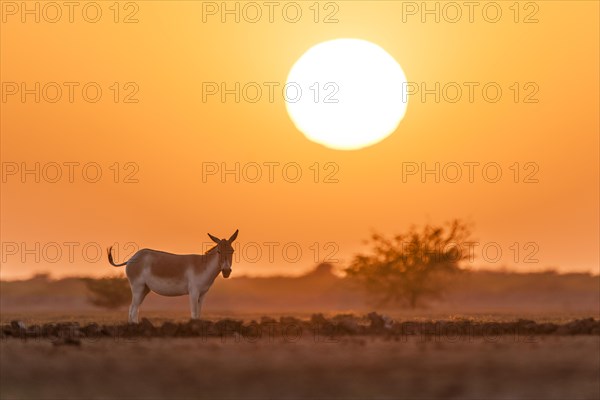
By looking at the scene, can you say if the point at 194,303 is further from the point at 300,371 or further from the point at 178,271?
the point at 300,371

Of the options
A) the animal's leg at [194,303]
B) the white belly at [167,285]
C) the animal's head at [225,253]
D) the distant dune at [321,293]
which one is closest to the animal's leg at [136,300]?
the white belly at [167,285]

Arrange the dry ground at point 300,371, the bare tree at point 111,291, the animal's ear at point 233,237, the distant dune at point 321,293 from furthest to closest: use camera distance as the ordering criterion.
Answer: the distant dune at point 321,293 → the bare tree at point 111,291 → the animal's ear at point 233,237 → the dry ground at point 300,371

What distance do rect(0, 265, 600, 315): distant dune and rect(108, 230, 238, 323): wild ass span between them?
48.1 meters

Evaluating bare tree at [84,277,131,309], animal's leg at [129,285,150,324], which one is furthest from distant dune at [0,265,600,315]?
animal's leg at [129,285,150,324]

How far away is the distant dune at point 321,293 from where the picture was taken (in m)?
92.4

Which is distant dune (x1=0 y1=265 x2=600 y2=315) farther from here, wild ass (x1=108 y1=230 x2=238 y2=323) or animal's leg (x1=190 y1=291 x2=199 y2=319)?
animal's leg (x1=190 y1=291 x2=199 y2=319)

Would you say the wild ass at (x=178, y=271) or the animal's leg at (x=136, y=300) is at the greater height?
the wild ass at (x=178, y=271)

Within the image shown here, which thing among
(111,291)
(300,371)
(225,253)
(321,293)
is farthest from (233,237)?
(321,293)

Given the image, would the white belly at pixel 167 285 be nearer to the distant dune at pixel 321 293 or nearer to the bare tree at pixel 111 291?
the bare tree at pixel 111 291

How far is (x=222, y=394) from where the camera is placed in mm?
20375

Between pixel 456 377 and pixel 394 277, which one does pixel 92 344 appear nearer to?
pixel 456 377

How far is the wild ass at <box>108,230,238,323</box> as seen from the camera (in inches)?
1430

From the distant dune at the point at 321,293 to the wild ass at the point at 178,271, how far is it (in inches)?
1892

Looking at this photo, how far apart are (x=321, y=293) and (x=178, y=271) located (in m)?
72.1
